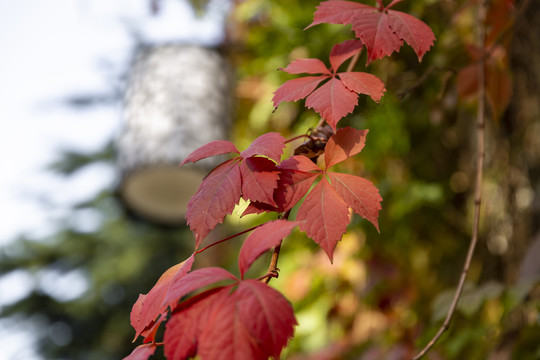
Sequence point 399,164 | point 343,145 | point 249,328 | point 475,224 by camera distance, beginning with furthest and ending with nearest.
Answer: point 399,164 < point 475,224 < point 343,145 < point 249,328

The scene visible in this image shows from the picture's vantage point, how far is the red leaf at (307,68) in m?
0.39

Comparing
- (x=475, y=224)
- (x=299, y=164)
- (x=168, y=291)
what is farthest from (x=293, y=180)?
(x=475, y=224)

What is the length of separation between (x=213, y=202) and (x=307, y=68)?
146 millimetres

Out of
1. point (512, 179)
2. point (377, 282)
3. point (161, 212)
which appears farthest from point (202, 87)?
point (512, 179)

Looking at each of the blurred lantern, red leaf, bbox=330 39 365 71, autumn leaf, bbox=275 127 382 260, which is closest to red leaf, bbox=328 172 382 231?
autumn leaf, bbox=275 127 382 260

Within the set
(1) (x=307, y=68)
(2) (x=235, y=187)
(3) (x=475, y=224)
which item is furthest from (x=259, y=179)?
(3) (x=475, y=224)

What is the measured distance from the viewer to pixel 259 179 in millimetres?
325

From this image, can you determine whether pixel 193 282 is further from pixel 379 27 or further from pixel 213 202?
pixel 379 27

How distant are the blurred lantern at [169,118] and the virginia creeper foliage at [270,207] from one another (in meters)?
0.94

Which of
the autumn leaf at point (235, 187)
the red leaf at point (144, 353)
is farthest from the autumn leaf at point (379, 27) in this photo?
the red leaf at point (144, 353)

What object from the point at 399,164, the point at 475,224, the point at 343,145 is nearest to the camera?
the point at 343,145

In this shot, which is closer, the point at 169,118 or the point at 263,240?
the point at 263,240

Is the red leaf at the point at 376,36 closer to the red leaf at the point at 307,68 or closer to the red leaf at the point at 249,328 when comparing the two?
the red leaf at the point at 307,68

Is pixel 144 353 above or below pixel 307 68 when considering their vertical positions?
below
